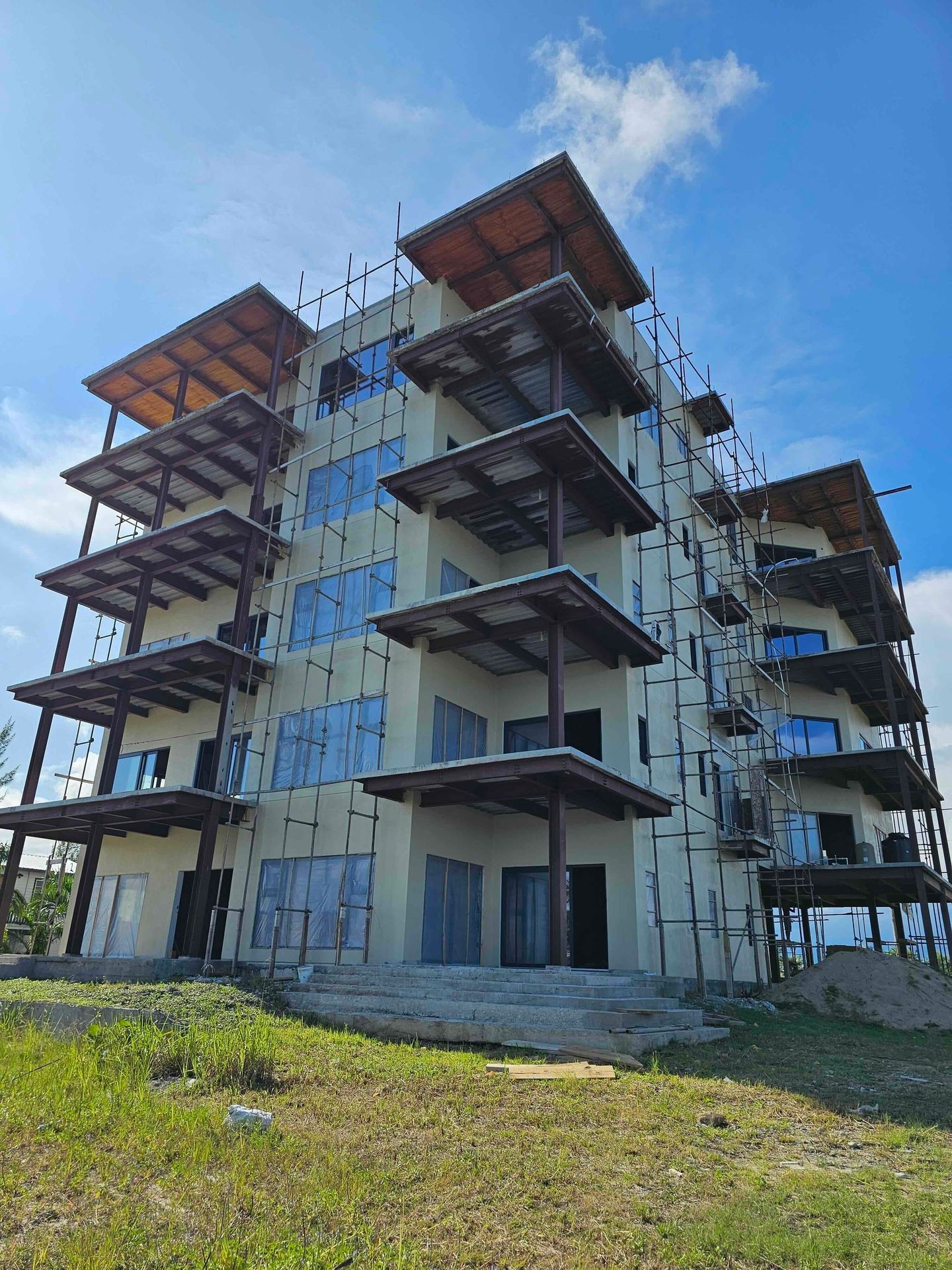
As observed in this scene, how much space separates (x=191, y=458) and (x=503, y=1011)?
76.5 feet

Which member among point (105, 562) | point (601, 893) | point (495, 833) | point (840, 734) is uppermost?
point (105, 562)

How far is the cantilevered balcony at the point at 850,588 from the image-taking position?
33656 mm

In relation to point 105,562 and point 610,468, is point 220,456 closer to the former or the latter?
point 105,562

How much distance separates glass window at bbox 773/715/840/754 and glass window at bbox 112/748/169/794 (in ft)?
74.6

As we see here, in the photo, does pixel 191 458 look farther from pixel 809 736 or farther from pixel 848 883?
pixel 848 883

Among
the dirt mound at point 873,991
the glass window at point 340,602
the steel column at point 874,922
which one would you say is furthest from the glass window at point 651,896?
the steel column at point 874,922

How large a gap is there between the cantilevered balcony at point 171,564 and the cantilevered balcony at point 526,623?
22.9 feet

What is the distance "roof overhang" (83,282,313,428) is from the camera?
100ft

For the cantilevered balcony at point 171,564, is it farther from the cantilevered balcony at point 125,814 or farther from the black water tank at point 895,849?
the black water tank at point 895,849

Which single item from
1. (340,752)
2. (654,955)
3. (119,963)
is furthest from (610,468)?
(119,963)

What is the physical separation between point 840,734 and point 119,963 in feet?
89.6

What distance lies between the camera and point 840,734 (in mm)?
34906

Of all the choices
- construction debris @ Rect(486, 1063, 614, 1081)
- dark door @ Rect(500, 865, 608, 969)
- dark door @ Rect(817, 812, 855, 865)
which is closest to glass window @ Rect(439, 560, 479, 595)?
dark door @ Rect(500, 865, 608, 969)

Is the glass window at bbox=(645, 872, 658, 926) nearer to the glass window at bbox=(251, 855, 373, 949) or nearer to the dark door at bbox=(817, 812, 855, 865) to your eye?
the glass window at bbox=(251, 855, 373, 949)
